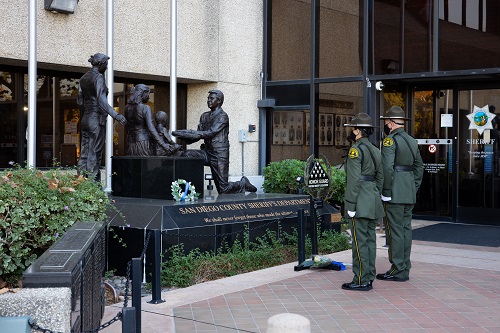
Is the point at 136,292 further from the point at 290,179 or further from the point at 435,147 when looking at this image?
the point at 435,147

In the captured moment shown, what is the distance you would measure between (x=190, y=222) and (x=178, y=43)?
7.97m

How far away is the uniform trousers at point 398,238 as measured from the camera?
909cm

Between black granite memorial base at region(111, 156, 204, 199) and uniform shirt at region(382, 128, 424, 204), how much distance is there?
136 inches

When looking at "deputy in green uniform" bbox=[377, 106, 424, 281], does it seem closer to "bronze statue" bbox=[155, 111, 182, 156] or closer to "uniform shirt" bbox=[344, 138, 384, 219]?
"uniform shirt" bbox=[344, 138, 384, 219]

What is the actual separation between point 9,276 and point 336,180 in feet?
31.7

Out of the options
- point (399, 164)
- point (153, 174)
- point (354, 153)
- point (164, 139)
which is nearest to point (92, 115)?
point (164, 139)

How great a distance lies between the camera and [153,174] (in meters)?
11.3

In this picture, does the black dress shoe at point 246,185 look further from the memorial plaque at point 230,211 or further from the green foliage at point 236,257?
the green foliage at point 236,257

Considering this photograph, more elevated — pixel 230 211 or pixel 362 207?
pixel 362 207

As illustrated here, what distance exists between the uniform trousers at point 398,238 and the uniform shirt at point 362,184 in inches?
22.5

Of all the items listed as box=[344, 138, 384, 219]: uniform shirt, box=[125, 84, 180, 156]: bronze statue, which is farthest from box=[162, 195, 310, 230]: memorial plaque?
box=[344, 138, 384, 219]: uniform shirt

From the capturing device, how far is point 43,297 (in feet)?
13.3

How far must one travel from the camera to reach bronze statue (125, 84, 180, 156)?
1177cm


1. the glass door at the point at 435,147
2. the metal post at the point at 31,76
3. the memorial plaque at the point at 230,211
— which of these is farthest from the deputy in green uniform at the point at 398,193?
the glass door at the point at 435,147
